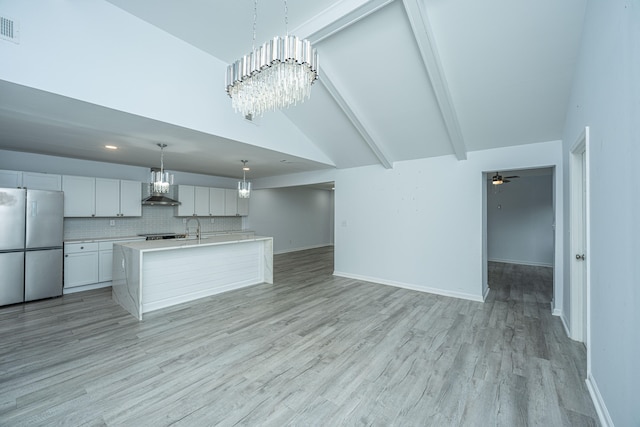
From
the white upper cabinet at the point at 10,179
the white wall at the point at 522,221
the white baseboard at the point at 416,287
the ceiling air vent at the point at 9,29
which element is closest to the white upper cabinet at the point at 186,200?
the white upper cabinet at the point at 10,179

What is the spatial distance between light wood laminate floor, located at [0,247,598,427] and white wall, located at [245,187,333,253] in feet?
15.5

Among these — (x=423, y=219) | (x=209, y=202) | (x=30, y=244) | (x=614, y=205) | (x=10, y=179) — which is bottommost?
(x=30, y=244)

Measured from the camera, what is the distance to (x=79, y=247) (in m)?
4.60

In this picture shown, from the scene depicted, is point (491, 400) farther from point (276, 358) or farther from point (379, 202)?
point (379, 202)

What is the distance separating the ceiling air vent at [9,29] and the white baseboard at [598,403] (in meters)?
4.95

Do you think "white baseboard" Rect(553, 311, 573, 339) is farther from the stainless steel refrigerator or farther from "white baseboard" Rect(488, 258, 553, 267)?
the stainless steel refrigerator

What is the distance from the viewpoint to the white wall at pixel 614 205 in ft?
4.39

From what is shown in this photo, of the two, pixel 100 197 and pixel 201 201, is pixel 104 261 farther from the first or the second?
pixel 201 201

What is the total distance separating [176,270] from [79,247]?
7.22 feet

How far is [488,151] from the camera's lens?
4133 mm

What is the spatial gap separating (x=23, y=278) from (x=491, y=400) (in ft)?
20.1

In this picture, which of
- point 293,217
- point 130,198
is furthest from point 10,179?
point 293,217

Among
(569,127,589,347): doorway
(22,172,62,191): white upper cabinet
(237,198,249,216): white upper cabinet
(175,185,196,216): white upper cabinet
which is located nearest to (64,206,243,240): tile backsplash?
(175,185,196,216): white upper cabinet

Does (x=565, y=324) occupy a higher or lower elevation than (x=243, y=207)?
lower
